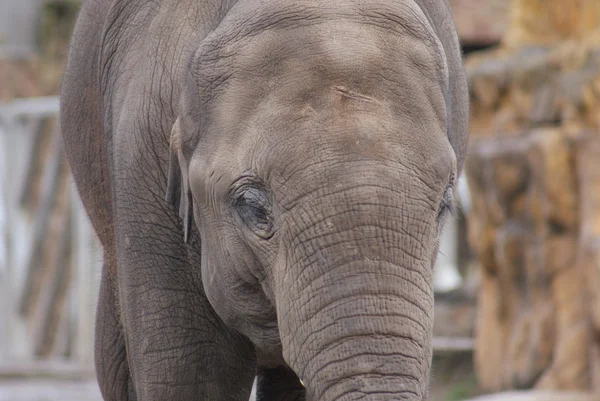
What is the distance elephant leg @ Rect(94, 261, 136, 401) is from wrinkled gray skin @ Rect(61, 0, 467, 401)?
0.39 metres

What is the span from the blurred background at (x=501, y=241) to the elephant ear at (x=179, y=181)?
362cm

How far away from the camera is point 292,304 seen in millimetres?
2891

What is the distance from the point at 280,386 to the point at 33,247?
21.0 feet

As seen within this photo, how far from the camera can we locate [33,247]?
402 inches

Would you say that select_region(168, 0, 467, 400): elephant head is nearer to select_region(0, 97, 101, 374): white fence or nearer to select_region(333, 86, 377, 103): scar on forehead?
select_region(333, 86, 377, 103): scar on forehead

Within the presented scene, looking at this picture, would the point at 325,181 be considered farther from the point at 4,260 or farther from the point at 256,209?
A: the point at 4,260

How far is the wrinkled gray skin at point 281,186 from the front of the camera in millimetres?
2818

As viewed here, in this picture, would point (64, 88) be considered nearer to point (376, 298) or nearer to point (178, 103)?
point (178, 103)

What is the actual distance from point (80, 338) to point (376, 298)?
23.6 feet

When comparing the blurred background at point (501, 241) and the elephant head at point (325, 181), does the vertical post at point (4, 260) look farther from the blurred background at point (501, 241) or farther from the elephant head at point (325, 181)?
the elephant head at point (325, 181)

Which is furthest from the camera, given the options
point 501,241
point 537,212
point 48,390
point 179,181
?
point 48,390

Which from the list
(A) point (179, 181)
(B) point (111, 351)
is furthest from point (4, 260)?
(A) point (179, 181)

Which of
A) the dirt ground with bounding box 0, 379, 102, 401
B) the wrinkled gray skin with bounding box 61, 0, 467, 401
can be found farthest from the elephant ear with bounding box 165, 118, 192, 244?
the dirt ground with bounding box 0, 379, 102, 401

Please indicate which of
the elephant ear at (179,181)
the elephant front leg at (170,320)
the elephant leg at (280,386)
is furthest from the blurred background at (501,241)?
the elephant ear at (179,181)
